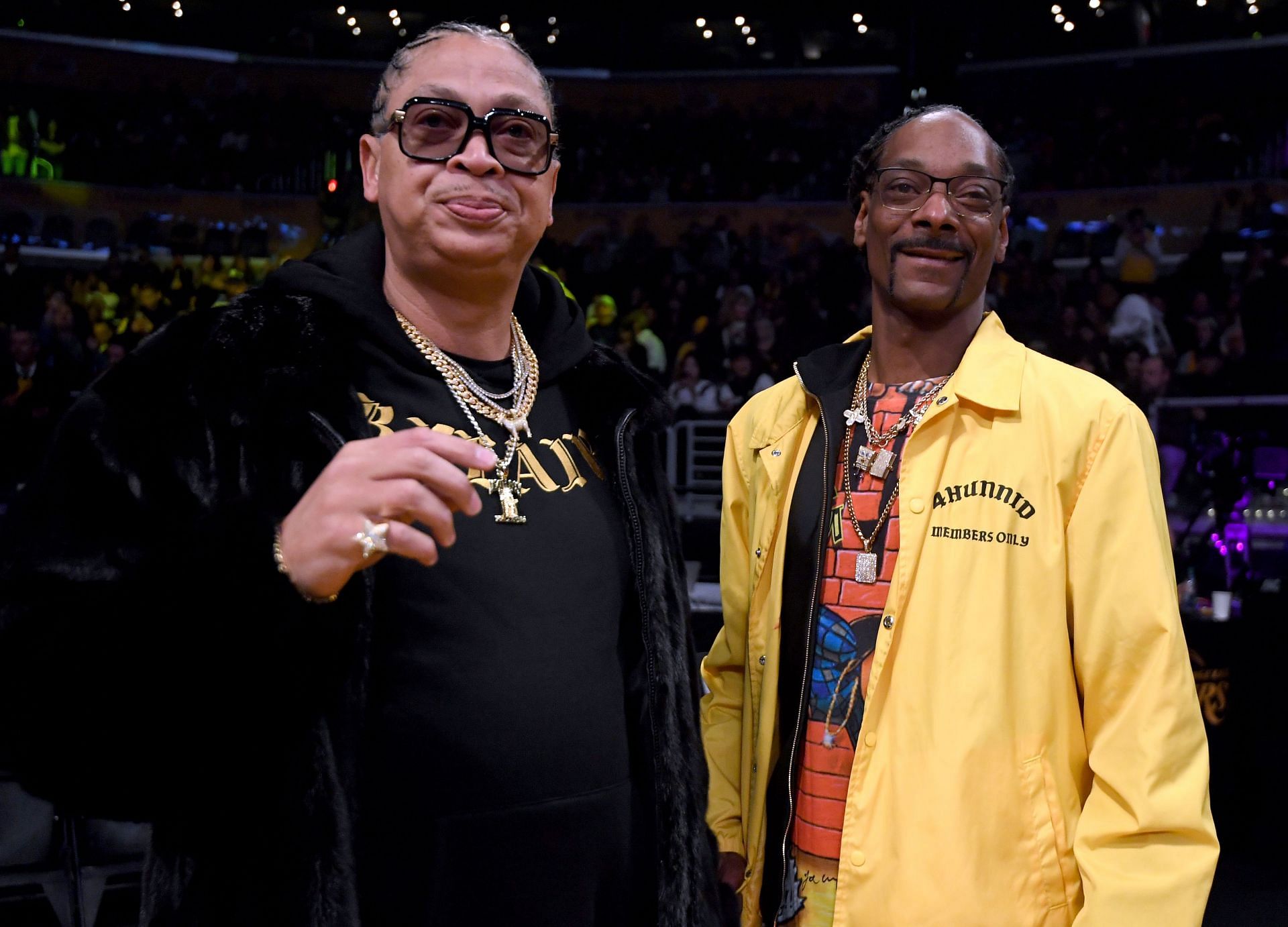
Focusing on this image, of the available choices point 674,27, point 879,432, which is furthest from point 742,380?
point 674,27

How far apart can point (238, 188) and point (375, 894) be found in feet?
45.1

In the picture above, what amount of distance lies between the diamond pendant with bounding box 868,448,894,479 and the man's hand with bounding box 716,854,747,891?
70 centimetres

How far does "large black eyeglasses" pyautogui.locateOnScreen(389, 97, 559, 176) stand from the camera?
161cm

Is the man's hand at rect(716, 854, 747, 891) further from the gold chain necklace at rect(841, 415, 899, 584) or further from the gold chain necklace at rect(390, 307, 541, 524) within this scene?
the gold chain necklace at rect(390, 307, 541, 524)

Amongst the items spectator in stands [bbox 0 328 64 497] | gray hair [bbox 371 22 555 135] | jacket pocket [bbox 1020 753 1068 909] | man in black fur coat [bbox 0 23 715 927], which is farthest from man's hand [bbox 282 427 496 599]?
spectator in stands [bbox 0 328 64 497]

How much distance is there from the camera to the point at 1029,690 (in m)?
1.76

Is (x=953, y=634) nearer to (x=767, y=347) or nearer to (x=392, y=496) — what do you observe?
(x=392, y=496)

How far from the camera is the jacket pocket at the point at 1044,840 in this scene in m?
1.73

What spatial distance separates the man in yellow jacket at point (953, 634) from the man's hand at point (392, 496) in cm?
95

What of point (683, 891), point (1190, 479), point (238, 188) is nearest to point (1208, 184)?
point (1190, 479)

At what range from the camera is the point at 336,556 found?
1177 mm

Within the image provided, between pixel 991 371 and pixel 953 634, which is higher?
pixel 991 371

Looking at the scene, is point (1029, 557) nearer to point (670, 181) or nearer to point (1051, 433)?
point (1051, 433)

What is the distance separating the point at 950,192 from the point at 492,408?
3.07 ft
